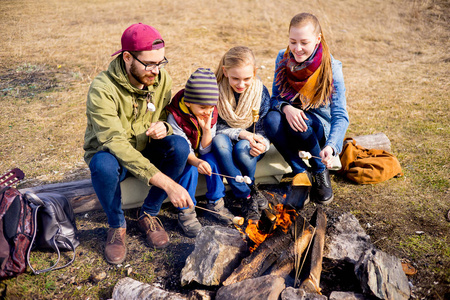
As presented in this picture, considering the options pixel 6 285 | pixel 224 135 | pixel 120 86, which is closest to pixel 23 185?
pixel 6 285

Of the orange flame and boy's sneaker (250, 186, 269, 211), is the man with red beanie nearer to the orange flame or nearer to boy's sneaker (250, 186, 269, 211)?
the orange flame

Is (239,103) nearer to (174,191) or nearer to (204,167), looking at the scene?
(204,167)

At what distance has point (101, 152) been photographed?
9.41 feet

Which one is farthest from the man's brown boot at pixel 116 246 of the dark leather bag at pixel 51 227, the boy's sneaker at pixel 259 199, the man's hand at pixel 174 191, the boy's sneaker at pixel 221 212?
the boy's sneaker at pixel 259 199

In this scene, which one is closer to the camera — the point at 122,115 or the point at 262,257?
the point at 262,257

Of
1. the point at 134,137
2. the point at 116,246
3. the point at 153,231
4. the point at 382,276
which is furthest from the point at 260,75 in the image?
the point at 382,276

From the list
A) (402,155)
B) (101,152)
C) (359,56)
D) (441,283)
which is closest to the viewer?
(441,283)

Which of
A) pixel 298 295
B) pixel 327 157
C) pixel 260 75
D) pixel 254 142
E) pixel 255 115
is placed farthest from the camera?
pixel 260 75

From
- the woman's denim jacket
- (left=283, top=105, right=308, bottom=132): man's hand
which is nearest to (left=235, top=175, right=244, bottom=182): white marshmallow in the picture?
(left=283, top=105, right=308, bottom=132): man's hand

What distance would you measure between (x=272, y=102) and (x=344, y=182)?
128 cm

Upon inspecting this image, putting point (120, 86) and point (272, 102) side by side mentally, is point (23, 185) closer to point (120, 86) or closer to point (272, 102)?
point (120, 86)

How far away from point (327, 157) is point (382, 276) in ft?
3.71

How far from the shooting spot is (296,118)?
331 cm

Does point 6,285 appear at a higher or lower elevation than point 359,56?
lower
